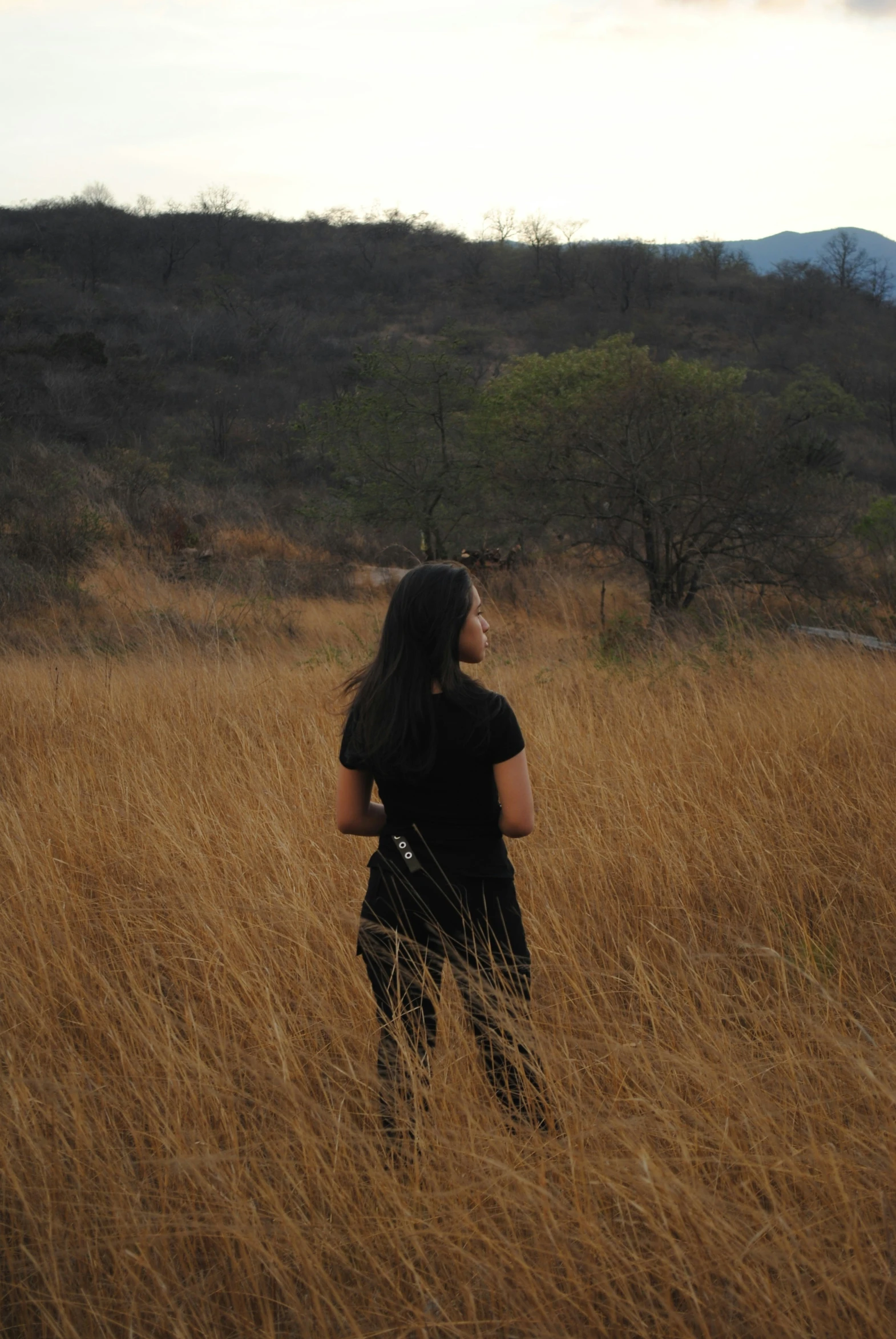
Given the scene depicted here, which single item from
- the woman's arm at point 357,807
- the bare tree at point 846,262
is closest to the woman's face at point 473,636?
the woman's arm at point 357,807

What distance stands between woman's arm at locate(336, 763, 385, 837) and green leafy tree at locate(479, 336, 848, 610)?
777 centimetres

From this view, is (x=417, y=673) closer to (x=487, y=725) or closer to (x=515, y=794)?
(x=487, y=725)

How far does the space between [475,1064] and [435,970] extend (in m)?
0.27

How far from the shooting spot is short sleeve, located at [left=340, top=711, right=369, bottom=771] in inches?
79.2

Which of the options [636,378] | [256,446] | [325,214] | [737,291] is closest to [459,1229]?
[636,378]

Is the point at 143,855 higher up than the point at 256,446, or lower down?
lower down

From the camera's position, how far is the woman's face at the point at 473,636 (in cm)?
196

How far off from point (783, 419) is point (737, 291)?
3669 cm

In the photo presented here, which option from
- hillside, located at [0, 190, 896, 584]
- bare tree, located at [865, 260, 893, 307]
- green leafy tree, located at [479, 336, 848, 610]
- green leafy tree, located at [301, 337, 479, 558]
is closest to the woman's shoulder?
green leafy tree, located at [479, 336, 848, 610]

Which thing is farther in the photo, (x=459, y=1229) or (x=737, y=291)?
(x=737, y=291)

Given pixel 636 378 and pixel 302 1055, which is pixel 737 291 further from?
pixel 302 1055

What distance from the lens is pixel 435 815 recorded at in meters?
2.00

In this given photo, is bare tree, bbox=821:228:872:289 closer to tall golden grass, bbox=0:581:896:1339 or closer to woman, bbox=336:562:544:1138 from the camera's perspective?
tall golden grass, bbox=0:581:896:1339

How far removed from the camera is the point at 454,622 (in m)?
1.93
